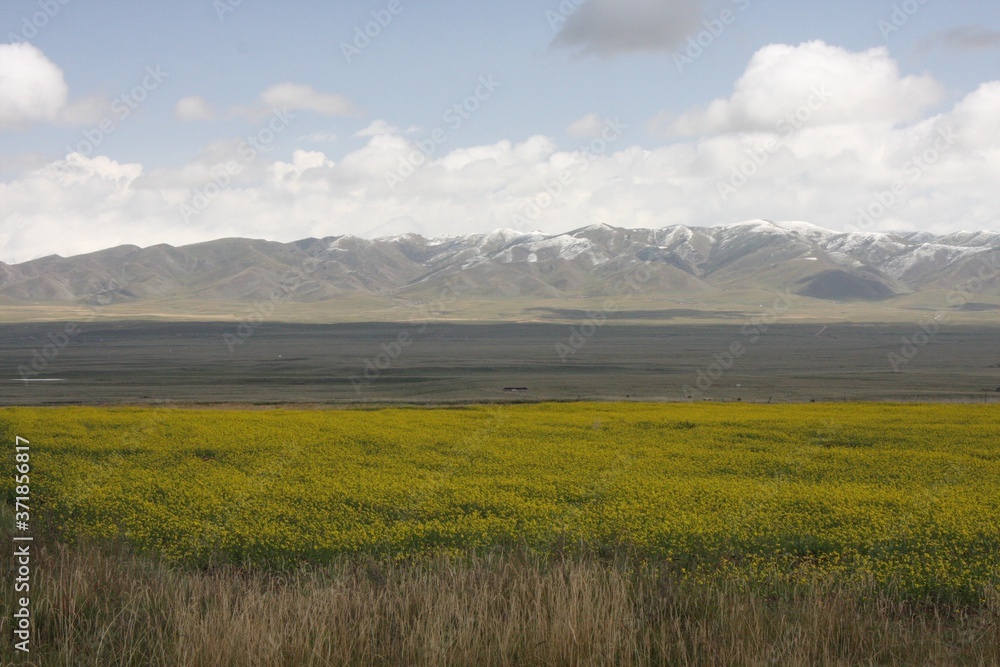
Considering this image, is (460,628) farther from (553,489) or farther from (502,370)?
(502,370)

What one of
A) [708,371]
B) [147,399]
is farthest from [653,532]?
[708,371]

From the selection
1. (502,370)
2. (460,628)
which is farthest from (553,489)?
(502,370)

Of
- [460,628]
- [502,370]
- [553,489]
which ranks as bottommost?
[502,370]

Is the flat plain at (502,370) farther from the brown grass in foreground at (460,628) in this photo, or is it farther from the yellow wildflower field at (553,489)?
the brown grass in foreground at (460,628)

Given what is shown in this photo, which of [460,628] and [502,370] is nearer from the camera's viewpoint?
[460,628]

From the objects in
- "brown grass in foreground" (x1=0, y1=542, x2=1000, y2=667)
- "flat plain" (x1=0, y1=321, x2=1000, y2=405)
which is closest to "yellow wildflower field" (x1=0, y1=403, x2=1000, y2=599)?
"brown grass in foreground" (x1=0, y1=542, x2=1000, y2=667)

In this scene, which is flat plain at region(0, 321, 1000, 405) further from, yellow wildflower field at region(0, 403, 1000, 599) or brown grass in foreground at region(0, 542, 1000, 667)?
brown grass in foreground at region(0, 542, 1000, 667)

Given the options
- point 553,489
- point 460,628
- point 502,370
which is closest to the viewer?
point 460,628

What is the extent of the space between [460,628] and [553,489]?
1097 cm

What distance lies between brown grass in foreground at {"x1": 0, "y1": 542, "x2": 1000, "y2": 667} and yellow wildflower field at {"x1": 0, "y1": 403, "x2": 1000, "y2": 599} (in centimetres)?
335

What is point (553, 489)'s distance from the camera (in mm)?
19750

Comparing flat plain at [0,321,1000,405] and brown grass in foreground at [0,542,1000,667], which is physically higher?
brown grass in foreground at [0,542,1000,667]

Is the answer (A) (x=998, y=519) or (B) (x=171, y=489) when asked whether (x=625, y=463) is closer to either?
(A) (x=998, y=519)

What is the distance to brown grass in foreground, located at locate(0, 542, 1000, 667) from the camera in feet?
27.7
